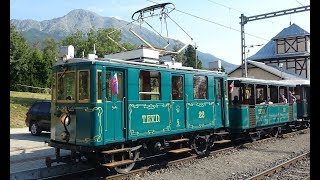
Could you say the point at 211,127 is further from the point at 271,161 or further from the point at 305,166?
the point at 305,166

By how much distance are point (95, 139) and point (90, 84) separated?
1358mm

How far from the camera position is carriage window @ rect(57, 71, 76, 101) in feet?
28.5

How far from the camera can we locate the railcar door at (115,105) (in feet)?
27.3

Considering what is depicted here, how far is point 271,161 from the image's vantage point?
11062 mm

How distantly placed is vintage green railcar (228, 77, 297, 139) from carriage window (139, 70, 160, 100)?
5.26 m

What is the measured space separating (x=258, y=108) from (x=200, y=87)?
4.91 m

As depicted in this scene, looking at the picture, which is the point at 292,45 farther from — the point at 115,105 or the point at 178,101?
the point at 115,105

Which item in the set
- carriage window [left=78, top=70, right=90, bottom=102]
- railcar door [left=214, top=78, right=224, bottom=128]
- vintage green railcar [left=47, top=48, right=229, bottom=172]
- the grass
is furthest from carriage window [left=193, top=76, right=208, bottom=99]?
the grass

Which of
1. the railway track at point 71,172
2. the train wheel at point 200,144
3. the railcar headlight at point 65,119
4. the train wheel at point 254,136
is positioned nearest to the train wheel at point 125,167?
the railway track at point 71,172

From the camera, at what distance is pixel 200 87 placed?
11.7 meters

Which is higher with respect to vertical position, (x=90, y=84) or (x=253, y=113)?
(x=90, y=84)

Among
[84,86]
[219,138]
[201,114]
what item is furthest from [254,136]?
[84,86]
